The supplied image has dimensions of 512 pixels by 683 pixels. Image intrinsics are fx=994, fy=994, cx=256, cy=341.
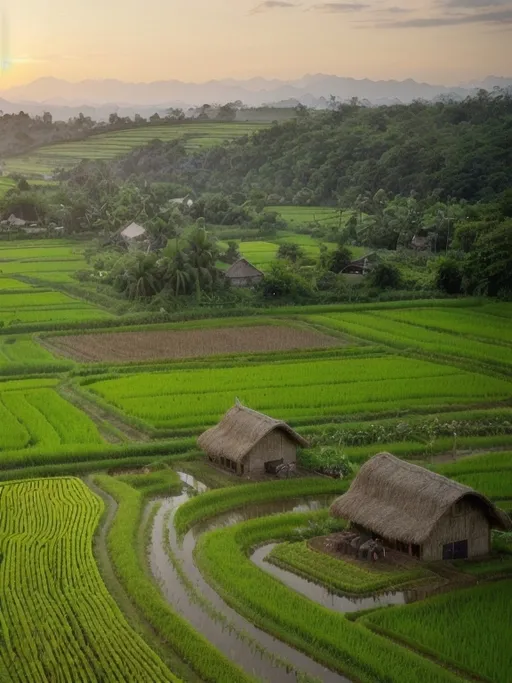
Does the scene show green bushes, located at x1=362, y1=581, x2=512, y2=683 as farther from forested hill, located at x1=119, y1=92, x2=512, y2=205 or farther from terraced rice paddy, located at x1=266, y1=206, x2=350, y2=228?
forested hill, located at x1=119, y1=92, x2=512, y2=205

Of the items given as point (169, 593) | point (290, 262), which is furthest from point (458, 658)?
point (290, 262)

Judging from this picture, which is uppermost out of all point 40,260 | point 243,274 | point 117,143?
point 117,143

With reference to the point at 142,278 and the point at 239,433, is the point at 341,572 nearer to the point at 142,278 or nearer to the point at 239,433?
the point at 239,433

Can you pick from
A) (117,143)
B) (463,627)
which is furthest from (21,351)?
(117,143)

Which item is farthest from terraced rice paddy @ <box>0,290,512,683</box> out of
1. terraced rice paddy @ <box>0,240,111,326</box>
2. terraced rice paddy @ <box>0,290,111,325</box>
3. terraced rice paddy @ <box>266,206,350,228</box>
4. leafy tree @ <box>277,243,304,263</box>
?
terraced rice paddy @ <box>266,206,350,228</box>

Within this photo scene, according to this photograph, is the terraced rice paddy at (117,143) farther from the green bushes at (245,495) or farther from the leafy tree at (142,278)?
the green bushes at (245,495)

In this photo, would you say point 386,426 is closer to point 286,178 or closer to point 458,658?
point 458,658
